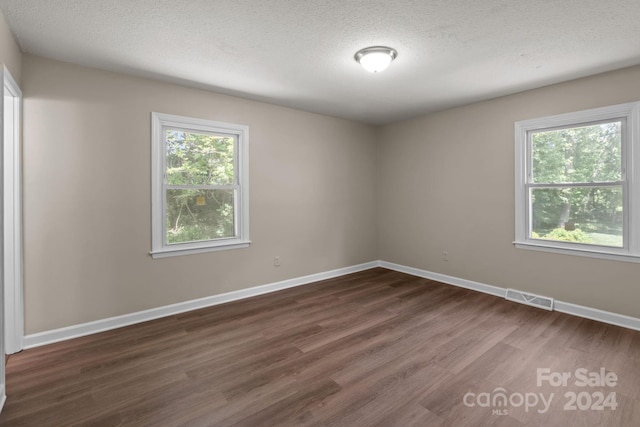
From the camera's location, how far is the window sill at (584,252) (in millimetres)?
2914

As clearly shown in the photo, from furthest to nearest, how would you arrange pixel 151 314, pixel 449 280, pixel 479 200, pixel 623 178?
pixel 449 280
pixel 479 200
pixel 151 314
pixel 623 178

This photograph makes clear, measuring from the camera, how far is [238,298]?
3781 mm

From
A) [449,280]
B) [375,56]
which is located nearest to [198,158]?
[375,56]

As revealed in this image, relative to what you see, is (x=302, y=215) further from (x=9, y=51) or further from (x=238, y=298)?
(x=9, y=51)

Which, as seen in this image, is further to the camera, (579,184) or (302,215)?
(302,215)

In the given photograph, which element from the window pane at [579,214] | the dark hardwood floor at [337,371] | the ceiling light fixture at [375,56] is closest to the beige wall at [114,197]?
the dark hardwood floor at [337,371]

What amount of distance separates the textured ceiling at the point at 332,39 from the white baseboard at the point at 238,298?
97.0 inches

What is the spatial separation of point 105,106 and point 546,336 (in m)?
4.76

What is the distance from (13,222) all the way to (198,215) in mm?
1545

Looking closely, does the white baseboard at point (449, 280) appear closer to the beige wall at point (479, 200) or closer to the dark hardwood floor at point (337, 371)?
the beige wall at point (479, 200)

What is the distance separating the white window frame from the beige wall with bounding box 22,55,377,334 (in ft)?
9.46

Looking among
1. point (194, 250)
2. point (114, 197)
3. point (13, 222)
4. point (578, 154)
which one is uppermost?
point (578, 154)

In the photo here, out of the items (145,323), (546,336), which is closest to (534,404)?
(546,336)

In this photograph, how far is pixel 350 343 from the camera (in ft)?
8.71
